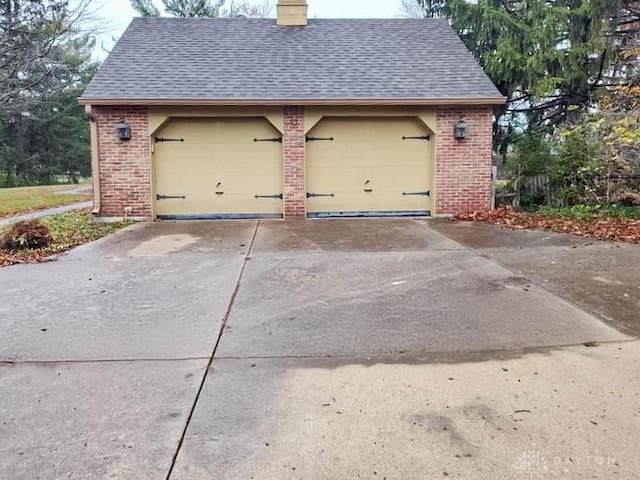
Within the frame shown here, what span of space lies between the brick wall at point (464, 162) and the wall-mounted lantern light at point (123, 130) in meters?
5.76

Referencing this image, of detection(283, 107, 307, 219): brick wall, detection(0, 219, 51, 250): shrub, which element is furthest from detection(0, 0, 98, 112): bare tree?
detection(0, 219, 51, 250): shrub

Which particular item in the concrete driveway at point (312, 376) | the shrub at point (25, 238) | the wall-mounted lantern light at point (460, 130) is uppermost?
the wall-mounted lantern light at point (460, 130)

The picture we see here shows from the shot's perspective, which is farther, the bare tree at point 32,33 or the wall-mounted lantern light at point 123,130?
the bare tree at point 32,33

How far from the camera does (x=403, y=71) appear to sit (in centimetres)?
1067

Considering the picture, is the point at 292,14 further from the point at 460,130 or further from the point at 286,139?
the point at 460,130

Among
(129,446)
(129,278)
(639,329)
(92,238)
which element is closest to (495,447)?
(129,446)

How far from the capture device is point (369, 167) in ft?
34.0

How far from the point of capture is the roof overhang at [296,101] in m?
9.45

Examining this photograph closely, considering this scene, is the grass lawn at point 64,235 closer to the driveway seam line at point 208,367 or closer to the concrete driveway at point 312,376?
the concrete driveway at point 312,376

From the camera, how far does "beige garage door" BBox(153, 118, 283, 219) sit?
10117 mm

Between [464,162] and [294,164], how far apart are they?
10.7 feet

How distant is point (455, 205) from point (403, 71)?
2.91m

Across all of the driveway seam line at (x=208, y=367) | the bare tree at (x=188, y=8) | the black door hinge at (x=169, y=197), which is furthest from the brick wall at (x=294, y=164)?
the bare tree at (x=188, y=8)

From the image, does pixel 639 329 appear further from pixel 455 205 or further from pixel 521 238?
pixel 455 205
